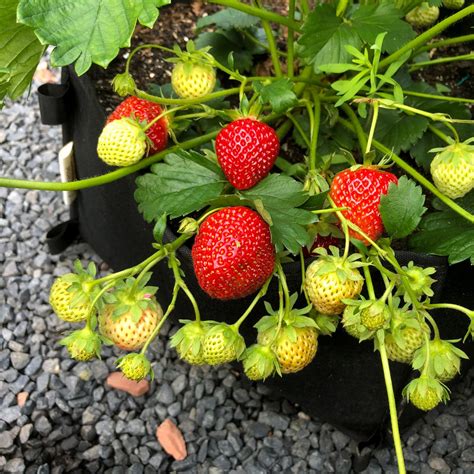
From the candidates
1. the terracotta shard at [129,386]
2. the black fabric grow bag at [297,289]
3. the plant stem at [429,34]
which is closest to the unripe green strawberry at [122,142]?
the black fabric grow bag at [297,289]

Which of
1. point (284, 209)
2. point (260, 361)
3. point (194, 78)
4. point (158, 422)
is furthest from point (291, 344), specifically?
point (158, 422)

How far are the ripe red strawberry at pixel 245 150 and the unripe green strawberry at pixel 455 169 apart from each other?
187mm

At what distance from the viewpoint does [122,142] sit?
885 mm

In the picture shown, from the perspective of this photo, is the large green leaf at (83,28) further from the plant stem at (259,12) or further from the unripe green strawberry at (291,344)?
the unripe green strawberry at (291,344)

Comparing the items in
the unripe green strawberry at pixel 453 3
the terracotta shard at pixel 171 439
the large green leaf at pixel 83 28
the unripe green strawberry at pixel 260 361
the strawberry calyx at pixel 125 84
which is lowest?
the terracotta shard at pixel 171 439

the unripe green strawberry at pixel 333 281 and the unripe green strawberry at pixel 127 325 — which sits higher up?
the unripe green strawberry at pixel 333 281

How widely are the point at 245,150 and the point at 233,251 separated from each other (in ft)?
0.41

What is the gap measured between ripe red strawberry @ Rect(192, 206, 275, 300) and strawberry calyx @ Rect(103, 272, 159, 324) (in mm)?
62

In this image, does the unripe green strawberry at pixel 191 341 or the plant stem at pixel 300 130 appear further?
the plant stem at pixel 300 130

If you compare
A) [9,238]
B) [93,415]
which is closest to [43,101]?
[9,238]

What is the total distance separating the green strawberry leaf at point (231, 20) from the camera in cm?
123

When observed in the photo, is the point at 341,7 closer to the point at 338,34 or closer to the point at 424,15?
the point at 338,34

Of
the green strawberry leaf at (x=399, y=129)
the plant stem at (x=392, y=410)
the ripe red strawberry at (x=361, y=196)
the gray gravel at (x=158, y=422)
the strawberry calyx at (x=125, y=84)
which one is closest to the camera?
the plant stem at (x=392, y=410)

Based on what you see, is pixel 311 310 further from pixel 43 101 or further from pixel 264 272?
pixel 43 101
